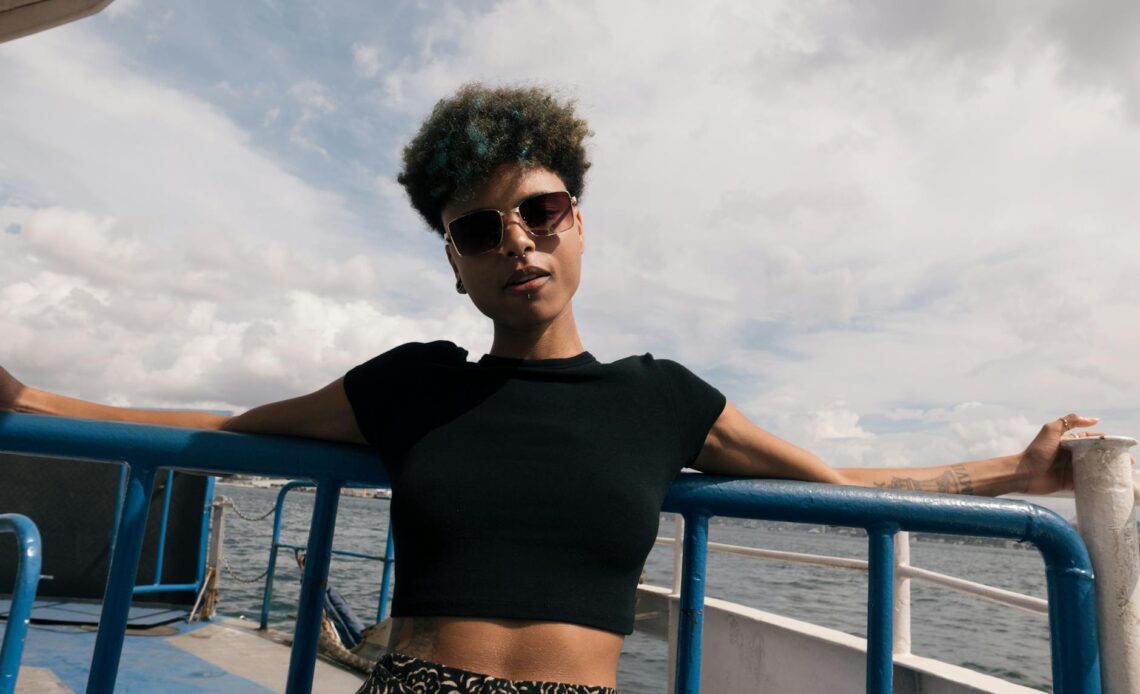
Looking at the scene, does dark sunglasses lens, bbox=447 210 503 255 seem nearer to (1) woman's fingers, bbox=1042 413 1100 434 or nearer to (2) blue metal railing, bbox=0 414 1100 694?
(2) blue metal railing, bbox=0 414 1100 694

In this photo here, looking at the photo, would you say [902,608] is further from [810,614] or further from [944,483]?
[810,614]

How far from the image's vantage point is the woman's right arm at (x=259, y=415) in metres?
1.43

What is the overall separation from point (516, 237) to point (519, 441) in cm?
46

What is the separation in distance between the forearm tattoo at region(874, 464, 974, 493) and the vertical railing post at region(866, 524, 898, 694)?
241 mm

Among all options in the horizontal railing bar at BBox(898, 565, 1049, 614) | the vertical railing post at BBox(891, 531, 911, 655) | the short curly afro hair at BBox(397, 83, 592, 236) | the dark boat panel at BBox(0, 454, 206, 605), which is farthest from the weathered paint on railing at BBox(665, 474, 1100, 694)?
the dark boat panel at BBox(0, 454, 206, 605)

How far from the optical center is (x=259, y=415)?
1469mm

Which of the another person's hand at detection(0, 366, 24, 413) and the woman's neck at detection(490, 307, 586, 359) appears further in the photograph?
the woman's neck at detection(490, 307, 586, 359)

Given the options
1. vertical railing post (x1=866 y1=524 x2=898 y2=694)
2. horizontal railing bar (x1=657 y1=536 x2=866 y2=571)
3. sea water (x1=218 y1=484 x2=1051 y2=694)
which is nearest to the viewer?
vertical railing post (x1=866 y1=524 x2=898 y2=694)

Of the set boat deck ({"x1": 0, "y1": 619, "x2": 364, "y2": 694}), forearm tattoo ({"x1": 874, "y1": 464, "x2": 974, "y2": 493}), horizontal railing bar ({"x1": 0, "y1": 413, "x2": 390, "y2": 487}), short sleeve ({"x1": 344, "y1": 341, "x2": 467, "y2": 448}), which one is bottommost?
boat deck ({"x1": 0, "y1": 619, "x2": 364, "y2": 694})

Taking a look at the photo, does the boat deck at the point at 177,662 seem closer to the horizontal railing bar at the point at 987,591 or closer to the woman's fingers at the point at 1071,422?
the horizontal railing bar at the point at 987,591

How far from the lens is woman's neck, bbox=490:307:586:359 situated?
1655mm

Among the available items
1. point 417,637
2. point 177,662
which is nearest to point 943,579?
point 417,637

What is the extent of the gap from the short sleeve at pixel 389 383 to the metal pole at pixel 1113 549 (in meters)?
1.25

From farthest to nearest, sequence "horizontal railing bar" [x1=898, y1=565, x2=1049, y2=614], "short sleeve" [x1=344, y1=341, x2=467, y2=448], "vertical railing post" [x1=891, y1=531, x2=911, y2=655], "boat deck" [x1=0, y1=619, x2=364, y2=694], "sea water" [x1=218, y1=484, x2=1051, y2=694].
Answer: "sea water" [x1=218, y1=484, x2=1051, y2=694] → "boat deck" [x1=0, y1=619, x2=364, y2=694] → "vertical railing post" [x1=891, y1=531, x2=911, y2=655] → "horizontal railing bar" [x1=898, y1=565, x2=1049, y2=614] → "short sleeve" [x1=344, y1=341, x2=467, y2=448]
